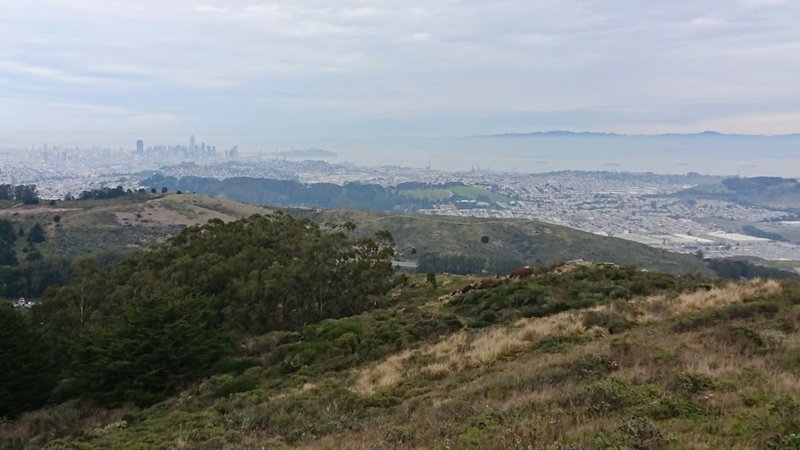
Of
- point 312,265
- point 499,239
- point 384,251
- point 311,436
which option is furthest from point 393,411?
point 499,239

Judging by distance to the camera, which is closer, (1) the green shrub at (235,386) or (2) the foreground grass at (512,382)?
(2) the foreground grass at (512,382)

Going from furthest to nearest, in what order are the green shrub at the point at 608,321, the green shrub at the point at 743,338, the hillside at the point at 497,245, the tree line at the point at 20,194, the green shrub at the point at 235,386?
the tree line at the point at 20,194
the hillside at the point at 497,245
the green shrub at the point at 235,386
the green shrub at the point at 608,321
the green shrub at the point at 743,338

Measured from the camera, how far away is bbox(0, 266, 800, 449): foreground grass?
21.0 feet

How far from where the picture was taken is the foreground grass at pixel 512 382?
640cm

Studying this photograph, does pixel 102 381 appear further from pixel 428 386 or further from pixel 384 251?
pixel 384 251

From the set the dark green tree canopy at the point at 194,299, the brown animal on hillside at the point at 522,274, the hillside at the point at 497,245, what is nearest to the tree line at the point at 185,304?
the dark green tree canopy at the point at 194,299

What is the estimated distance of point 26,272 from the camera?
67062 millimetres

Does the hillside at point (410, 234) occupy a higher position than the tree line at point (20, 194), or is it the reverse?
the tree line at point (20, 194)

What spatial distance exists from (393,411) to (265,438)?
90.9 inches

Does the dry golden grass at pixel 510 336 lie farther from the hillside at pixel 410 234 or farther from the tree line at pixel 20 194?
the tree line at pixel 20 194

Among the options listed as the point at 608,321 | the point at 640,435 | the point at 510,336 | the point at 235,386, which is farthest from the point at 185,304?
the point at 640,435

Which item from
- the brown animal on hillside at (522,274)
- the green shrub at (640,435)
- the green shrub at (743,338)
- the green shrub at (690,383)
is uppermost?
the green shrub at (640,435)

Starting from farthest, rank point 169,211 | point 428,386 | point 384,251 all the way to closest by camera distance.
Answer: point 169,211 < point 384,251 < point 428,386

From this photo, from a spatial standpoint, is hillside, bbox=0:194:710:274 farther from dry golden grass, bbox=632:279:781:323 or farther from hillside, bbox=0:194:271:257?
dry golden grass, bbox=632:279:781:323
